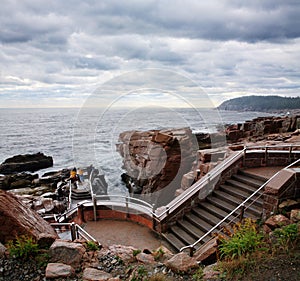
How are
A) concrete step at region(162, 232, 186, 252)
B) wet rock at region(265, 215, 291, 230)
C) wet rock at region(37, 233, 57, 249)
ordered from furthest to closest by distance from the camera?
concrete step at region(162, 232, 186, 252)
wet rock at region(265, 215, 291, 230)
wet rock at region(37, 233, 57, 249)

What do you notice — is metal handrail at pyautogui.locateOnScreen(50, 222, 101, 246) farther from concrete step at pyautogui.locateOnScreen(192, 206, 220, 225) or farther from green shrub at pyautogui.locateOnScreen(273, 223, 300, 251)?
green shrub at pyautogui.locateOnScreen(273, 223, 300, 251)

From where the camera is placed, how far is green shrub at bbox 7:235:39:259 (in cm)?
427

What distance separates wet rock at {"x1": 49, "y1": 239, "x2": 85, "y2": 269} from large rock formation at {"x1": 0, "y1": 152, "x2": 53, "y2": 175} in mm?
31442

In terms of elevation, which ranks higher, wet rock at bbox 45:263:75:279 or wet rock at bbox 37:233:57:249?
wet rock at bbox 37:233:57:249

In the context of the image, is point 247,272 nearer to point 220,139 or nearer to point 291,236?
point 291,236

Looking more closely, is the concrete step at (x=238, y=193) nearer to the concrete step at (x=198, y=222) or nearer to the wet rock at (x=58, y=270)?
the concrete step at (x=198, y=222)

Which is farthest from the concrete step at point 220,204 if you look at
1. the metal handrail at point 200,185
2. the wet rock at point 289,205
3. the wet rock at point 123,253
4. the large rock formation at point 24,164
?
the large rock formation at point 24,164

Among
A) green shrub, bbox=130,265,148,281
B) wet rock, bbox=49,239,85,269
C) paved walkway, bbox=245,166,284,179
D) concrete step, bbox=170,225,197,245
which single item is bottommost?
concrete step, bbox=170,225,197,245

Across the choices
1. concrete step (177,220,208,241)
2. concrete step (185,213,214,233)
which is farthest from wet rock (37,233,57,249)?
concrete step (185,213,214,233)

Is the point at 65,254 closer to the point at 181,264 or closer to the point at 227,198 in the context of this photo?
the point at 181,264

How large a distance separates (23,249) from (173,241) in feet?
13.3

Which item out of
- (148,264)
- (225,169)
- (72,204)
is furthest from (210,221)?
(72,204)

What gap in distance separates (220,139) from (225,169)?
75.4 ft

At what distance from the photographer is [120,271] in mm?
4305
